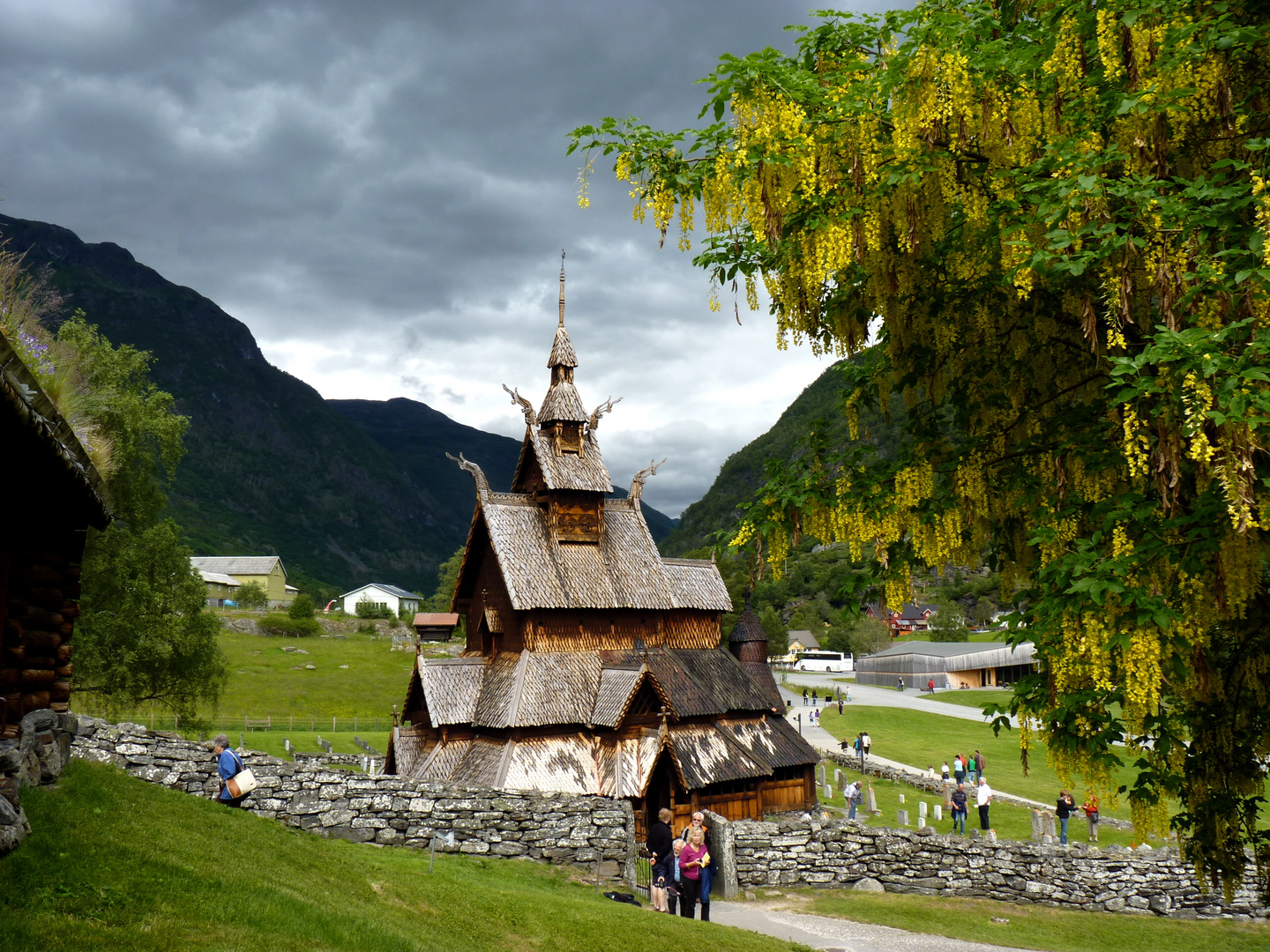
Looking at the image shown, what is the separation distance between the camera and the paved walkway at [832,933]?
15.6 metres

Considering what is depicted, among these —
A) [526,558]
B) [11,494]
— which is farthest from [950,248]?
[526,558]

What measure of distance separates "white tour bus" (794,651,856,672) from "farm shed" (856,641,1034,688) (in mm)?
10547

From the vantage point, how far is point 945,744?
2120 inches

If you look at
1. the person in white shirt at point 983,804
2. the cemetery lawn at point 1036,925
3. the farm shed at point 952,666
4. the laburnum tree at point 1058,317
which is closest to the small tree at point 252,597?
the farm shed at point 952,666

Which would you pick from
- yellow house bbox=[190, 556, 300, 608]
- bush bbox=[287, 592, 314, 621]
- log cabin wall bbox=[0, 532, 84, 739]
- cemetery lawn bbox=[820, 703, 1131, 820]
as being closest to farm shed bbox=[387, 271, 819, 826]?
cemetery lawn bbox=[820, 703, 1131, 820]

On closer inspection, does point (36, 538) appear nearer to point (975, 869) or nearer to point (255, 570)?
point (975, 869)

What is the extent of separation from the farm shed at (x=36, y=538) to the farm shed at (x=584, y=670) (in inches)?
690

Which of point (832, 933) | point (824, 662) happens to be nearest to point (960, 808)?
point (832, 933)

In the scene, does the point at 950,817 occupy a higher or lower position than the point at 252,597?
lower

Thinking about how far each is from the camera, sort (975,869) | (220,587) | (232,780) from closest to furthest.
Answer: (232,780)
(975,869)
(220,587)

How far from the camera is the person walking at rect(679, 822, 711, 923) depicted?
1495cm

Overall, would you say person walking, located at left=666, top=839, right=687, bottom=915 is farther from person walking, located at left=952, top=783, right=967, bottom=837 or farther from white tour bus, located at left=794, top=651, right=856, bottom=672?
white tour bus, located at left=794, top=651, right=856, bottom=672

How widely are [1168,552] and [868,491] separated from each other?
115 inches

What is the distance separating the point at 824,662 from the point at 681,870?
111m
